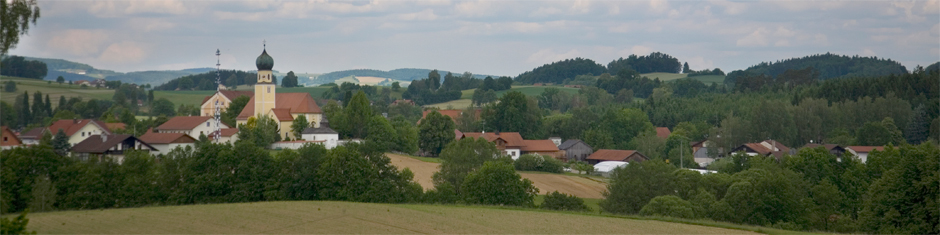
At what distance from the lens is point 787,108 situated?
87875 mm

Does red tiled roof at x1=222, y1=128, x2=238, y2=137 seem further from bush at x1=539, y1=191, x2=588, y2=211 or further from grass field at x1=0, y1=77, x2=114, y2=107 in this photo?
bush at x1=539, y1=191, x2=588, y2=211

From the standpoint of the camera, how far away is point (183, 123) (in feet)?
234

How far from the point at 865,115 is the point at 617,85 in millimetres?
94274

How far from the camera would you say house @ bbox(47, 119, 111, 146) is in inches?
2566

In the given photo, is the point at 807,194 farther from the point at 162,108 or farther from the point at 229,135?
the point at 162,108

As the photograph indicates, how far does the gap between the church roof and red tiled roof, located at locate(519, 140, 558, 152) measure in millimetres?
24352

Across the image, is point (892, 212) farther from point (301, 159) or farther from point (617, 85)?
point (617, 85)

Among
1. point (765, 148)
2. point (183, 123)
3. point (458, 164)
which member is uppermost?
point (183, 123)

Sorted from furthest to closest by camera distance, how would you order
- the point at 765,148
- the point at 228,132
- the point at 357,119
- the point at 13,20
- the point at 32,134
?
the point at 765,148, the point at 357,119, the point at 32,134, the point at 228,132, the point at 13,20

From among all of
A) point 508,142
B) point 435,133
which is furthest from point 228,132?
point 508,142

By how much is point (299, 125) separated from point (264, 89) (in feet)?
26.0

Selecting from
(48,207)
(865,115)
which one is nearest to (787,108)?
(865,115)

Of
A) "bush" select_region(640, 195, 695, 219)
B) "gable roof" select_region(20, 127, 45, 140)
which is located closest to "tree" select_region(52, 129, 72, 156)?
"gable roof" select_region(20, 127, 45, 140)

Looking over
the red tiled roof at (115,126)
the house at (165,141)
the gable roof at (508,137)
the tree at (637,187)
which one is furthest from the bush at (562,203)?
the red tiled roof at (115,126)
